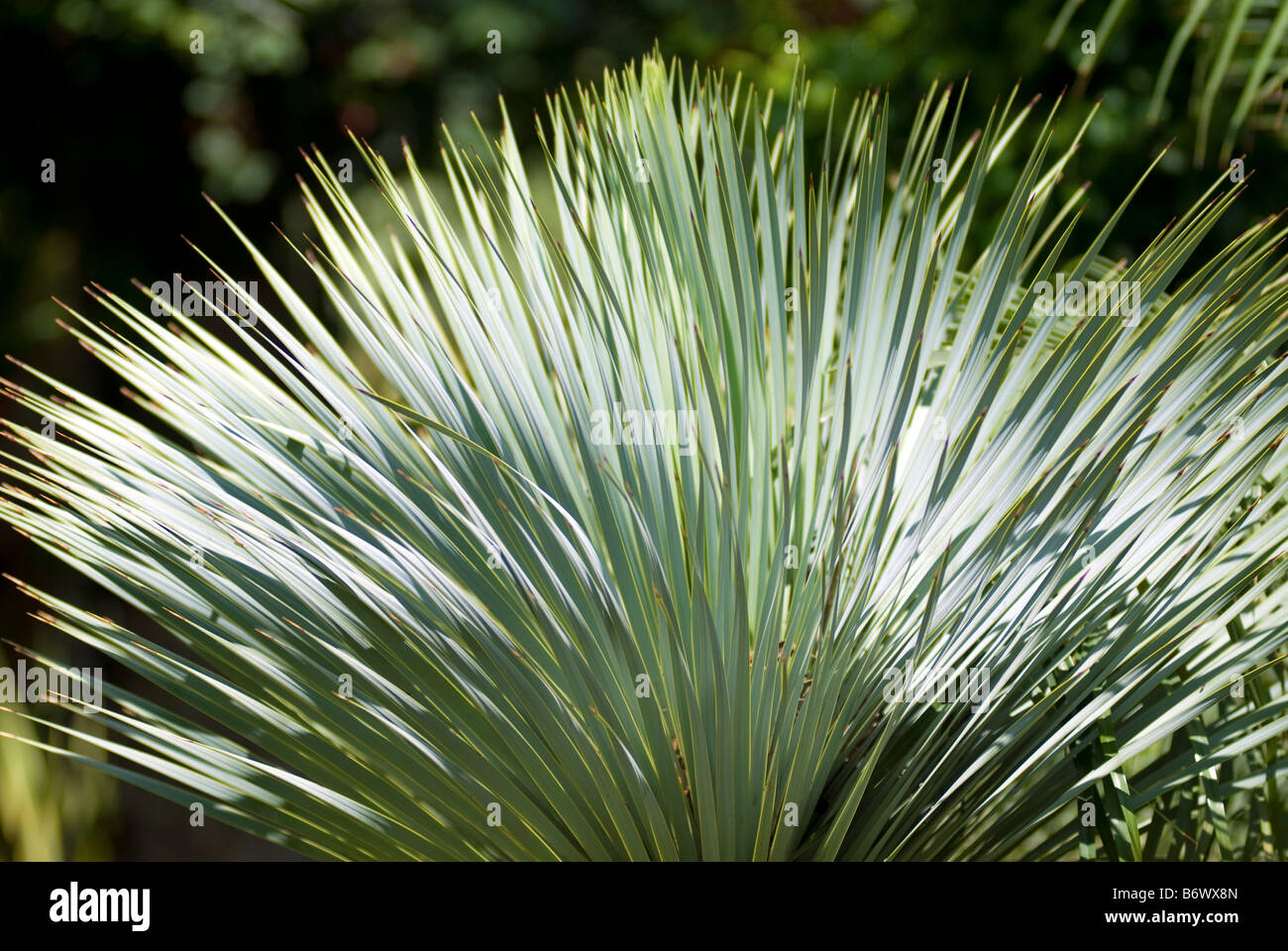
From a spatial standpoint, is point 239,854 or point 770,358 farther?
point 239,854

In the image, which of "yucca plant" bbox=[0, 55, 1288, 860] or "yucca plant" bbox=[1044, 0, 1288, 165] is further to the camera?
"yucca plant" bbox=[1044, 0, 1288, 165]

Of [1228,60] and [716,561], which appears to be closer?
[716,561]

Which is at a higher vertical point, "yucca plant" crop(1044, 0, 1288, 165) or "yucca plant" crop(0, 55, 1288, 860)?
"yucca plant" crop(1044, 0, 1288, 165)

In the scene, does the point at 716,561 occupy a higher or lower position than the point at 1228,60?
lower

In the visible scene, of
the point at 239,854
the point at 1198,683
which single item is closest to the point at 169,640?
the point at 239,854

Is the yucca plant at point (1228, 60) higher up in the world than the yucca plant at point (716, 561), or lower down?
higher up

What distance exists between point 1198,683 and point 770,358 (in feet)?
1.63

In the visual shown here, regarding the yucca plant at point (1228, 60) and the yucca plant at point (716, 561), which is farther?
the yucca plant at point (1228, 60)

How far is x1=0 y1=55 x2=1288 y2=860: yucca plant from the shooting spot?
0.81 metres

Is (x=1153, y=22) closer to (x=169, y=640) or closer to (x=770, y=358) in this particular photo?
(x=770, y=358)

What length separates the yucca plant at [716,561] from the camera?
0.81 m

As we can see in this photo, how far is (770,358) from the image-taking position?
0.94 metres

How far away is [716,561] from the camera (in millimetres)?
859
